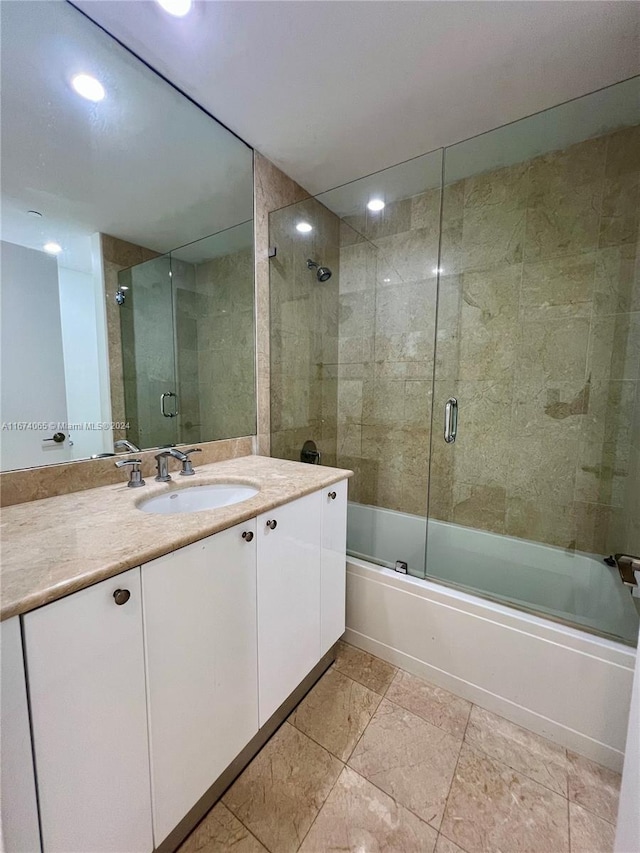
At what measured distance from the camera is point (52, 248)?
106 cm

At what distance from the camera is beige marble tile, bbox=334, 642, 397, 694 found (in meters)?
1.49

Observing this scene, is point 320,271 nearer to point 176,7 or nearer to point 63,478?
point 176,7

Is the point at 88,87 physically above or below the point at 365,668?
above

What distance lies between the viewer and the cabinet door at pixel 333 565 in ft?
4.55

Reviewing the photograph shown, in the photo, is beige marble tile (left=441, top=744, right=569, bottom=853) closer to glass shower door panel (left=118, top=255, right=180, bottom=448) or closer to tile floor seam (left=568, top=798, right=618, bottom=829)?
tile floor seam (left=568, top=798, right=618, bottom=829)

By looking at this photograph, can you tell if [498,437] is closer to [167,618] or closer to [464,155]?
[464,155]

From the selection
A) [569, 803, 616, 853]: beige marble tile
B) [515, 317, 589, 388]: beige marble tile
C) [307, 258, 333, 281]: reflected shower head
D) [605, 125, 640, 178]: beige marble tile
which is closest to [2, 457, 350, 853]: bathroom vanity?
[569, 803, 616, 853]: beige marble tile

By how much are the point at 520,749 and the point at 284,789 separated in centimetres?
85

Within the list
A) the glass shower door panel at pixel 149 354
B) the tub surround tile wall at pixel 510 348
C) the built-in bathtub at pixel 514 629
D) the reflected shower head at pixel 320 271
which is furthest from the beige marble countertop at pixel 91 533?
the reflected shower head at pixel 320 271

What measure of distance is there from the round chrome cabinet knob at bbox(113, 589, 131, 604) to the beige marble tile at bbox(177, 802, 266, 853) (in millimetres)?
841

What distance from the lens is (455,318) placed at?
81.2 inches

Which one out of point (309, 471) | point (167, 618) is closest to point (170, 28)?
point (309, 471)

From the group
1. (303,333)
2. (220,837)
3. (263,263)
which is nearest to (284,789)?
(220,837)

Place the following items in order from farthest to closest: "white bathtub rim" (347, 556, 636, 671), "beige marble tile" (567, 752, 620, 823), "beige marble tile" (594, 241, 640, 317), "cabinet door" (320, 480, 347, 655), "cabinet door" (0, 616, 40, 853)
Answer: "beige marble tile" (594, 241, 640, 317)
"cabinet door" (320, 480, 347, 655)
"white bathtub rim" (347, 556, 636, 671)
"beige marble tile" (567, 752, 620, 823)
"cabinet door" (0, 616, 40, 853)
